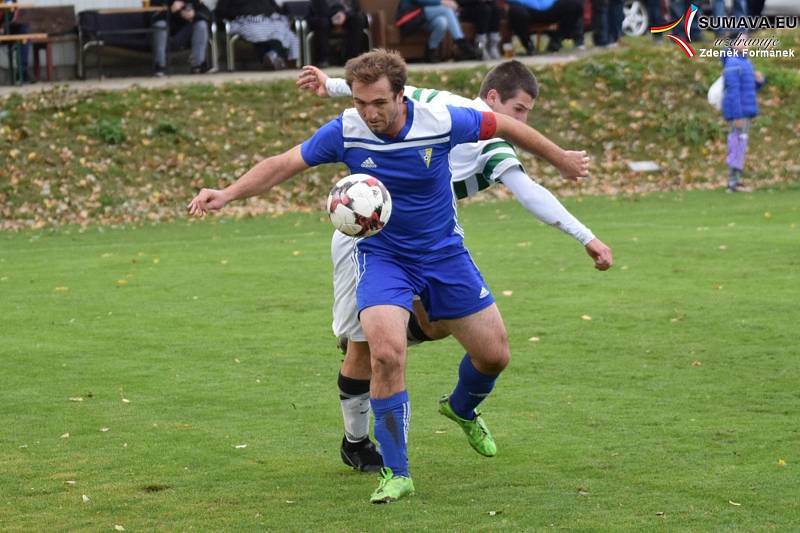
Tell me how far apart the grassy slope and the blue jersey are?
1447 centimetres

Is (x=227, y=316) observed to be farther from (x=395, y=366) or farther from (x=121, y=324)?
(x=395, y=366)

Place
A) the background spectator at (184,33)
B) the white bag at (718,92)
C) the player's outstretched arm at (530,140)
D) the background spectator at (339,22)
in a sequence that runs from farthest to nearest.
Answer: the background spectator at (339,22), the background spectator at (184,33), the white bag at (718,92), the player's outstretched arm at (530,140)

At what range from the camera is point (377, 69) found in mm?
6492

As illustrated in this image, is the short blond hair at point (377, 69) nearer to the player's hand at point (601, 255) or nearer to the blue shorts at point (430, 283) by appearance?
the blue shorts at point (430, 283)

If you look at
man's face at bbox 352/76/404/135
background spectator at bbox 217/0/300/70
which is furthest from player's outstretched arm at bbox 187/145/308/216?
background spectator at bbox 217/0/300/70

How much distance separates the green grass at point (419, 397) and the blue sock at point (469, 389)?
0.28 meters

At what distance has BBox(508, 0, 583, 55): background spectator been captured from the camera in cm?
2903

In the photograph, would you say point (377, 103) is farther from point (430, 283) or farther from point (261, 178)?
point (430, 283)

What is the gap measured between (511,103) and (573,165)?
1.90ft

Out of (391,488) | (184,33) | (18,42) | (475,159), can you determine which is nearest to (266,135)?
(184,33)

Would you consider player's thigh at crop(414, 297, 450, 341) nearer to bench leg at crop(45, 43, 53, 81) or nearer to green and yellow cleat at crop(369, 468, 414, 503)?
green and yellow cleat at crop(369, 468, 414, 503)

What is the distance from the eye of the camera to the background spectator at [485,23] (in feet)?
93.0

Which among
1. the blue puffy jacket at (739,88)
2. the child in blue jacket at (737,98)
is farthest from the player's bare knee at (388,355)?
the blue puffy jacket at (739,88)

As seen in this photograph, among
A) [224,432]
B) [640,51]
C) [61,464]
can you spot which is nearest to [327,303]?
[224,432]
